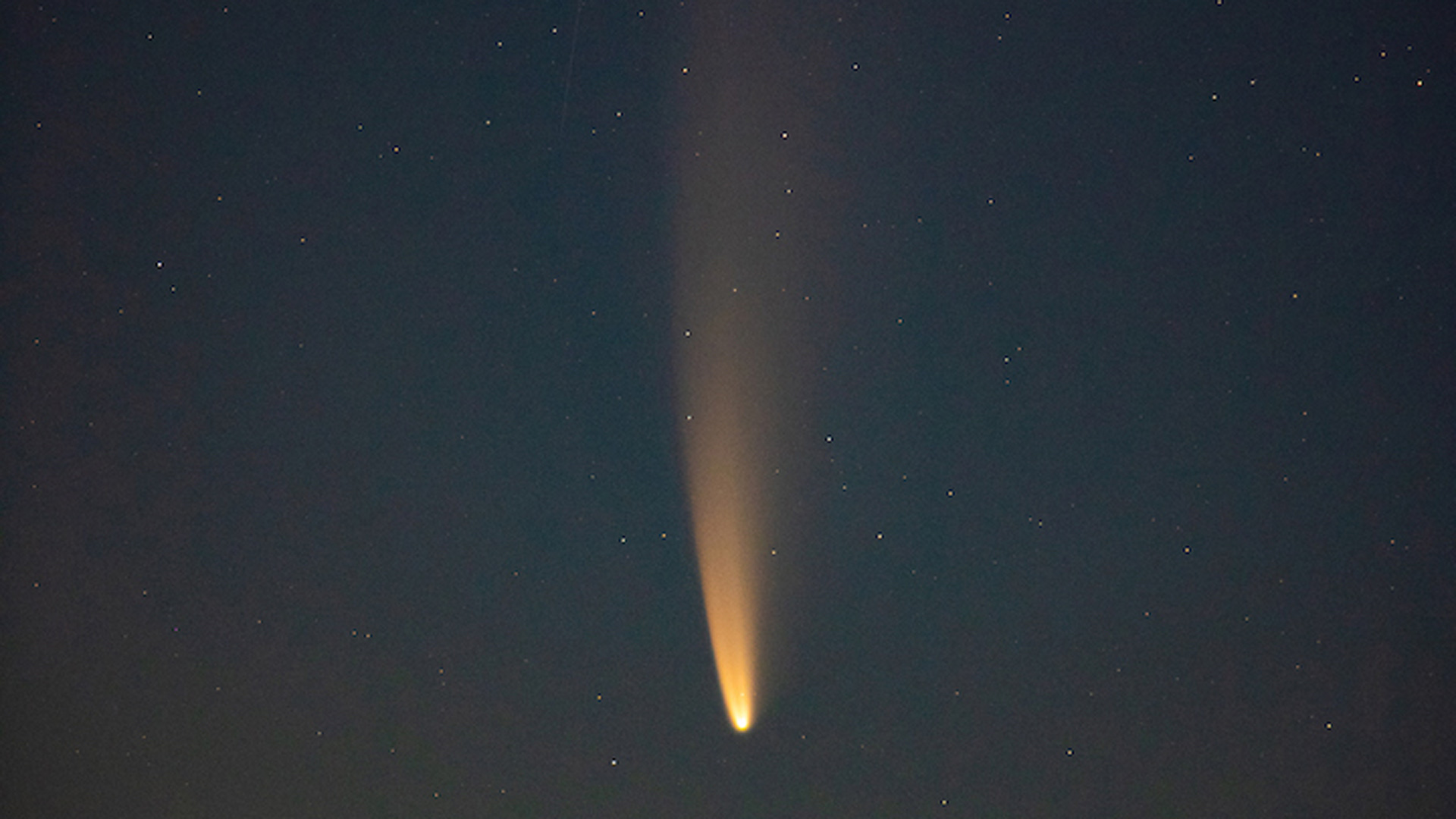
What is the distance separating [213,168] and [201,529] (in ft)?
1.44

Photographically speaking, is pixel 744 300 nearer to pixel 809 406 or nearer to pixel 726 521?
pixel 809 406

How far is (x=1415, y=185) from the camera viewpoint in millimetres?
1100

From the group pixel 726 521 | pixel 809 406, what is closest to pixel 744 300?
pixel 809 406

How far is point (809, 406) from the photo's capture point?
3.70 feet

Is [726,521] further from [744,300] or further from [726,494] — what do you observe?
[744,300]

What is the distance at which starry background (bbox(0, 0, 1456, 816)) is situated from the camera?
1104mm

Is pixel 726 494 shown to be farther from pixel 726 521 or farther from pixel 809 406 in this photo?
pixel 809 406

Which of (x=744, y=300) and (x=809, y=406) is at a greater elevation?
(x=744, y=300)

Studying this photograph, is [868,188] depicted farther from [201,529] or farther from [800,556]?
[201,529]

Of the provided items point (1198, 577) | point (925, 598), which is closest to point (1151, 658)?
point (1198, 577)

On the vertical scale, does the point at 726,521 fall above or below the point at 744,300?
below

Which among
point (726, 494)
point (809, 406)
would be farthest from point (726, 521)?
point (809, 406)

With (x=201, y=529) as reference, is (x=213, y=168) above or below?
above

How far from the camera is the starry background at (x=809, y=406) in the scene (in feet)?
3.62
